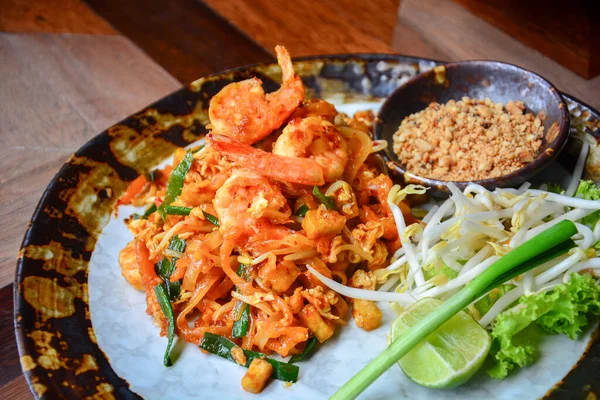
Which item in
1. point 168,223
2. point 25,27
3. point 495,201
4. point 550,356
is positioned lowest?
point 25,27

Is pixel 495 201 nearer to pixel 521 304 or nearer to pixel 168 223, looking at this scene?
pixel 521 304

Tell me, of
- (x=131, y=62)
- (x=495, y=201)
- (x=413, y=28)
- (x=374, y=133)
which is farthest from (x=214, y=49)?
(x=495, y=201)

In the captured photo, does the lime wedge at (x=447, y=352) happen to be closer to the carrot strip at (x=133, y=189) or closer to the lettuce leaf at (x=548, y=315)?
the lettuce leaf at (x=548, y=315)

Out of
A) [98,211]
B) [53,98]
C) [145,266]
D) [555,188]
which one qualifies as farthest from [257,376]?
[53,98]

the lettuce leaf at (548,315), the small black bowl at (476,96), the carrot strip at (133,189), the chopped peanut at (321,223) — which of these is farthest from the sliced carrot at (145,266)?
the lettuce leaf at (548,315)

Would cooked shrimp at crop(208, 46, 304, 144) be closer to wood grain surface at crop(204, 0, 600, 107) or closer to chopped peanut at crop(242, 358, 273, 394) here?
chopped peanut at crop(242, 358, 273, 394)

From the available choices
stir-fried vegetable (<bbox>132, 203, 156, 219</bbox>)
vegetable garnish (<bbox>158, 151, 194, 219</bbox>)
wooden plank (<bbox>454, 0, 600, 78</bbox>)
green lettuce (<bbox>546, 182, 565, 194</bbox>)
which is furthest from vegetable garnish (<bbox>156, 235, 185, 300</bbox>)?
wooden plank (<bbox>454, 0, 600, 78</bbox>)

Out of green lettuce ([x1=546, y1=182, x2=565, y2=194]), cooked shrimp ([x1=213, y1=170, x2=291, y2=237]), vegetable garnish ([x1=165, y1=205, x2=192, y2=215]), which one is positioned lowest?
vegetable garnish ([x1=165, y1=205, x2=192, y2=215])
